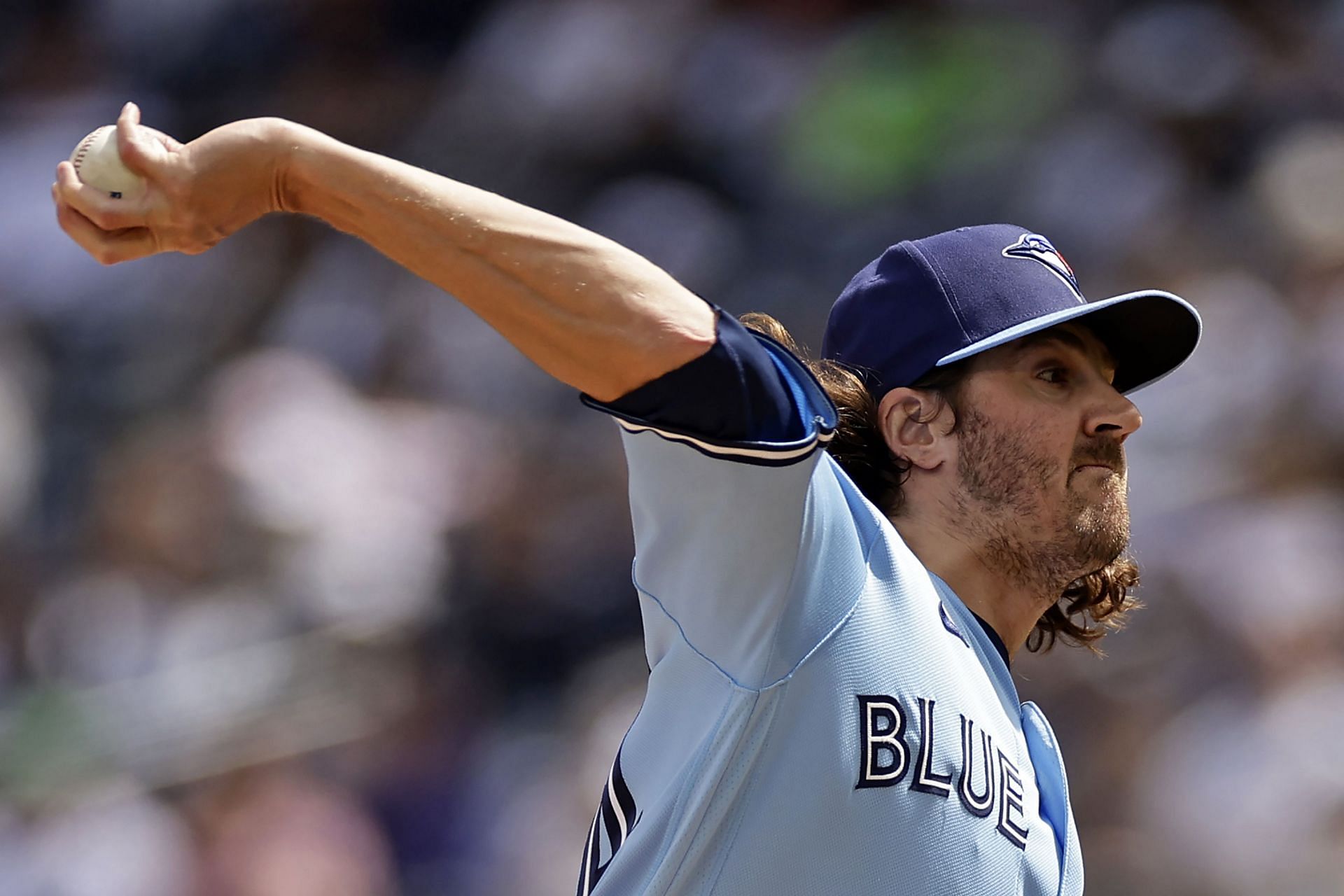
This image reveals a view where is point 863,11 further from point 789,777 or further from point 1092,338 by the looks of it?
point 789,777

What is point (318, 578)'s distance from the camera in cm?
533

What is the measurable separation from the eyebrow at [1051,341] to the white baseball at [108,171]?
1191 mm

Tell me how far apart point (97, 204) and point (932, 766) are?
1.02 meters

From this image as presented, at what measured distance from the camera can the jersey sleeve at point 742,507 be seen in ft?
4.82

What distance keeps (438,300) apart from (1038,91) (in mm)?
2508

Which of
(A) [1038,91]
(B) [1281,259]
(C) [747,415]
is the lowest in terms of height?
(C) [747,415]

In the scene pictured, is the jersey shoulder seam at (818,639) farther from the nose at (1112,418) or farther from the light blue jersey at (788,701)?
the nose at (1112,418)

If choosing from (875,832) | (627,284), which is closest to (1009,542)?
(875,832)

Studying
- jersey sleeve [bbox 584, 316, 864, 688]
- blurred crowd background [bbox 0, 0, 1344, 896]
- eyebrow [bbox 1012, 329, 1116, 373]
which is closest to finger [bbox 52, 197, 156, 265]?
jersey sleeve [bbox 584, 316, 864, 688]

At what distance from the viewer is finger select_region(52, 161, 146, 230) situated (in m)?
1.42

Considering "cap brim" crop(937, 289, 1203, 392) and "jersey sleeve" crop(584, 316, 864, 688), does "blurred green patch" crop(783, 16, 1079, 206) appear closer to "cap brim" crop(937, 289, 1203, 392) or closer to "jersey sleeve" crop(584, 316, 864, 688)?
"cap brim" crop(937, 289, 1203, 392)

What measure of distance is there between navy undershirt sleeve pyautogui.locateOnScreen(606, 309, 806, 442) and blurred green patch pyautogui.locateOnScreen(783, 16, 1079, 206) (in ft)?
15.3

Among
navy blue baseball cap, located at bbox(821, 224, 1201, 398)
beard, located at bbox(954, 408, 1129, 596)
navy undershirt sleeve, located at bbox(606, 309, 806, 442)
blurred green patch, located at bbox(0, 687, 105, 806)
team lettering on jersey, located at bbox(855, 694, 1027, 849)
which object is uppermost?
navy blue baseball cap, located at bbox(821, 224, 1201, 398)

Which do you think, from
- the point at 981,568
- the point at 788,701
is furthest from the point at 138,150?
the point at 981,568
